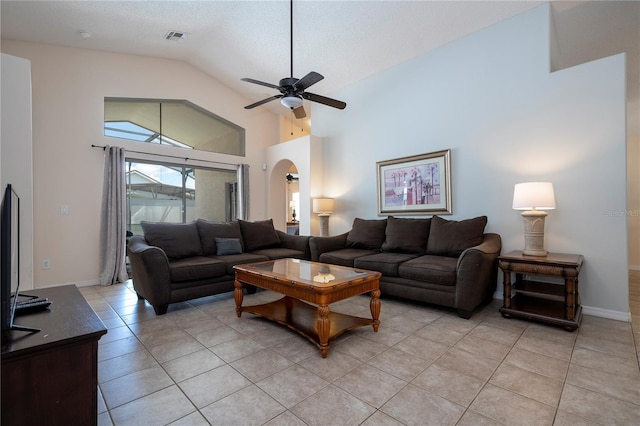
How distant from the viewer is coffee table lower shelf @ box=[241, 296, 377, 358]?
2.21 metres

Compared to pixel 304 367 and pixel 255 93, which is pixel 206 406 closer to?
pixel 304 367

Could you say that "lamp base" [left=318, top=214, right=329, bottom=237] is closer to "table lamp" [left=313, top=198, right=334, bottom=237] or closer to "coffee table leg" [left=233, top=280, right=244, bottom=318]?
"table lamp" [left=313, top=198, right=334, bottom=237]

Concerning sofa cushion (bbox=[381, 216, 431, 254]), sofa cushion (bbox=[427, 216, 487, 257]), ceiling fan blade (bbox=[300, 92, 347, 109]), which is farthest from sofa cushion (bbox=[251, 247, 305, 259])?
ceiling fan blade (bbox=[300, 92, 347, 109])

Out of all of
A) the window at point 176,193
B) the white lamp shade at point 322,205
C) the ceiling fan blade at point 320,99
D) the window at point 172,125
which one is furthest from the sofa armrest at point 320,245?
the window at point 172,125

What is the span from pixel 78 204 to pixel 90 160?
0.68 metres

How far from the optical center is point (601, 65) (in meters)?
2.89

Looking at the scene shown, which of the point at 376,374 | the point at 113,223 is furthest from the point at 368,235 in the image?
the point at 113,223

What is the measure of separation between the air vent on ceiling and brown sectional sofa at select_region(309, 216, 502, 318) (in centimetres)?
359

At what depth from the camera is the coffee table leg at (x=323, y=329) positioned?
2088 mm

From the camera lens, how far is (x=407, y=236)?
152 inches

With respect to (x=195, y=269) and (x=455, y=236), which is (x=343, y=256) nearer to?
(x=455, y=236)

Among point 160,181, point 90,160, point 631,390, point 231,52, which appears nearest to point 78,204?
point 90,160

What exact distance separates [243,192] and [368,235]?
119 inches

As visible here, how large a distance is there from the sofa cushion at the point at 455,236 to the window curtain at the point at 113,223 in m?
4.50
